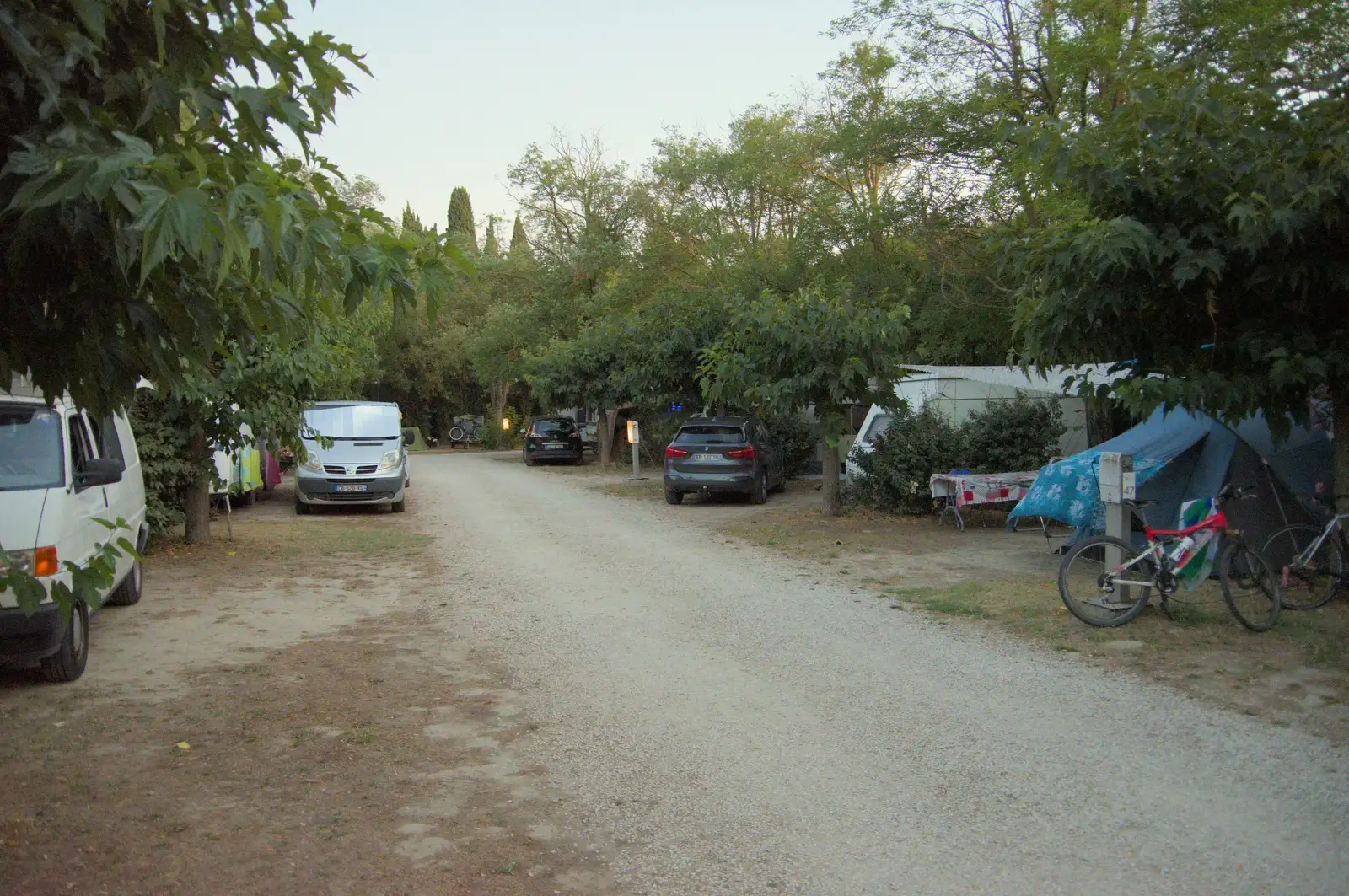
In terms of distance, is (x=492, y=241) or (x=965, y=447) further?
(x=492, y=241)

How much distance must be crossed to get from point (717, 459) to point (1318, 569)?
11.2 metres

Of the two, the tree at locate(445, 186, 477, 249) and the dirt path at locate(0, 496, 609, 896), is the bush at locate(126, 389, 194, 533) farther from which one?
the tree at locate(445, 186, 477, 249)

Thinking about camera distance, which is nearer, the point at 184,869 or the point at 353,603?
the point at 184,869

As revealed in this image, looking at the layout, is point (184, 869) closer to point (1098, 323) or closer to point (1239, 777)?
point (1239, 777)

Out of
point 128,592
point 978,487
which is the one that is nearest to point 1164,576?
point 978,487

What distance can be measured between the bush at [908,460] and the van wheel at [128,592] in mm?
10488

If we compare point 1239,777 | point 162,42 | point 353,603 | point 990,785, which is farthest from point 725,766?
point 353,603

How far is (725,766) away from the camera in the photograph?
537cm

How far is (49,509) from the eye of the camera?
6633 millimetres

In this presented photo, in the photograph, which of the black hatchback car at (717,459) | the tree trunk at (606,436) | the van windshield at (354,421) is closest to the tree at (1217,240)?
the black hatchback car at (717,459)

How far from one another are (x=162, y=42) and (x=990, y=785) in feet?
14.5

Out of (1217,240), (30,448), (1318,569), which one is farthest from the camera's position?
(1318,569)

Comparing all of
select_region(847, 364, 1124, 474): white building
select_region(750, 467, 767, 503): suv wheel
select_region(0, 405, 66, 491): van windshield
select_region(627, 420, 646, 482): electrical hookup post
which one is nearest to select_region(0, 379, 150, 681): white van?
select_region(0, 405, 66, 491): van windshield

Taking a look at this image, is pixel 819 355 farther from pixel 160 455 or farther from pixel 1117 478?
pixel 160 455
